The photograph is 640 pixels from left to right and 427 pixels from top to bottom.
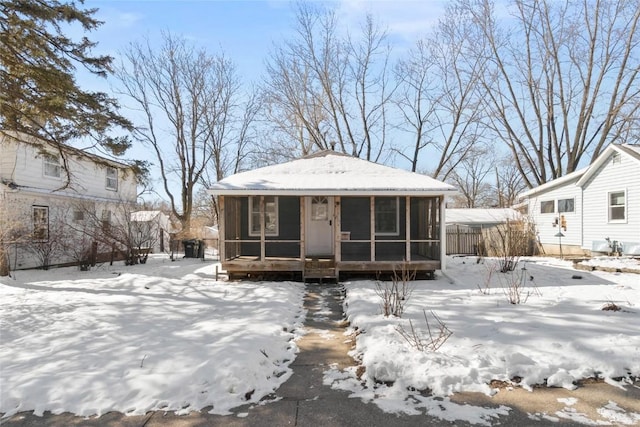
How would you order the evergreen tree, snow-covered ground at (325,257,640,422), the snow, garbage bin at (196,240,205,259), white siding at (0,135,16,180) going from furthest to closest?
1. garbage bin at (196,240,205,259)
2. white siding at (0,135,16,180)
3. the evergreen tree
4. snow-covered ground at (325,257,640,422)
5. the snow

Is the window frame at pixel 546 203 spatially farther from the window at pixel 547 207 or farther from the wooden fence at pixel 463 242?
the wooden fence at pixel 463 242

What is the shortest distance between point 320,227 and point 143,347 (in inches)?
333

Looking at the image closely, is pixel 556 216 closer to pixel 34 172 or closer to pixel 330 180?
pixel 330 180

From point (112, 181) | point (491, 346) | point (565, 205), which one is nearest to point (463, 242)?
point (565, 205)

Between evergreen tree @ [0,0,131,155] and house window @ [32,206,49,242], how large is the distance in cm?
580

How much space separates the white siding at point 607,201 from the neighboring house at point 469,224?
5.38 metres

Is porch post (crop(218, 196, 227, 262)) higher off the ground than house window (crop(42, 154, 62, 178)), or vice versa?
house window (crop(42, 154, 62, 178))

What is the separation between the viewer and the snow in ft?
11.4

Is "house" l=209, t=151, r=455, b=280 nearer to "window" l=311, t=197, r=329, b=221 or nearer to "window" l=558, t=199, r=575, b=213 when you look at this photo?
"window" l=311, t=197, r=329, b=221

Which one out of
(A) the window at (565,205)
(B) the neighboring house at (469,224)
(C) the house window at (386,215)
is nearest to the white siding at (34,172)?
(C) the house window at (386,215)

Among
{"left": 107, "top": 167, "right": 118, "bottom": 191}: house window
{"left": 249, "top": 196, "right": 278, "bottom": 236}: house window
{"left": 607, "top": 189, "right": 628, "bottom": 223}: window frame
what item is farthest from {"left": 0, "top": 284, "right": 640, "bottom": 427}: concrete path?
{"left": 107, "top": 167, "right": 118, "bottom": 191}: house window

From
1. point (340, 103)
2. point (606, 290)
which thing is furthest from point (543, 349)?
point (340, 103)

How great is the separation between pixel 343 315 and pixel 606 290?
581 cm

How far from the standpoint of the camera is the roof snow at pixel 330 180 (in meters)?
10.5
